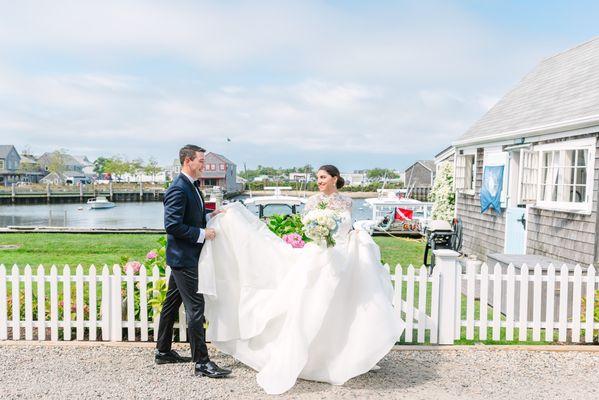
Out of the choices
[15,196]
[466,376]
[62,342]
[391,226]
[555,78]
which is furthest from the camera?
[15,196]

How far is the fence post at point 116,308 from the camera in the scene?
6.18m

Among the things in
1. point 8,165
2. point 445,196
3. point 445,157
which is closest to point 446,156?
point 445,157

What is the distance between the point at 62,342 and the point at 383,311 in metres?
3.79

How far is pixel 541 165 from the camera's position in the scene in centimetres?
1150

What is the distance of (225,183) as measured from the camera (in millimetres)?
100625

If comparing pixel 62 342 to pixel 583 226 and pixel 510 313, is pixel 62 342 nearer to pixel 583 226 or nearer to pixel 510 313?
pixel 510 313

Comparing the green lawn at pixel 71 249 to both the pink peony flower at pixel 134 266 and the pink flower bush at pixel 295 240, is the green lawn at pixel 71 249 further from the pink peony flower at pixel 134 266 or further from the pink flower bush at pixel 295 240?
the pink flower bush at pixel 295 240

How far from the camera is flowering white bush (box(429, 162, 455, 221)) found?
61.9 ft

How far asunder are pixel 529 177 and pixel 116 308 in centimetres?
948

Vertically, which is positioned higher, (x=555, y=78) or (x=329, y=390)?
(x=555, y=78)

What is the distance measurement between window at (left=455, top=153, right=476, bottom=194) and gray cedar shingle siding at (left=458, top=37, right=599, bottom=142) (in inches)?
26.3

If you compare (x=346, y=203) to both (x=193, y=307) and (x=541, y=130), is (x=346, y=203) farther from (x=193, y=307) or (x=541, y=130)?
(x=541, y=130)

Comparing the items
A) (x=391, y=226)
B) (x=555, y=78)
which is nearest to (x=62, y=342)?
(x=555, y=78)

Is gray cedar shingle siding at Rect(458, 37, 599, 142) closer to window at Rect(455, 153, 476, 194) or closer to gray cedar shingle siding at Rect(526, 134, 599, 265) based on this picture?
window at Rect(455, 153, 476, 194)
